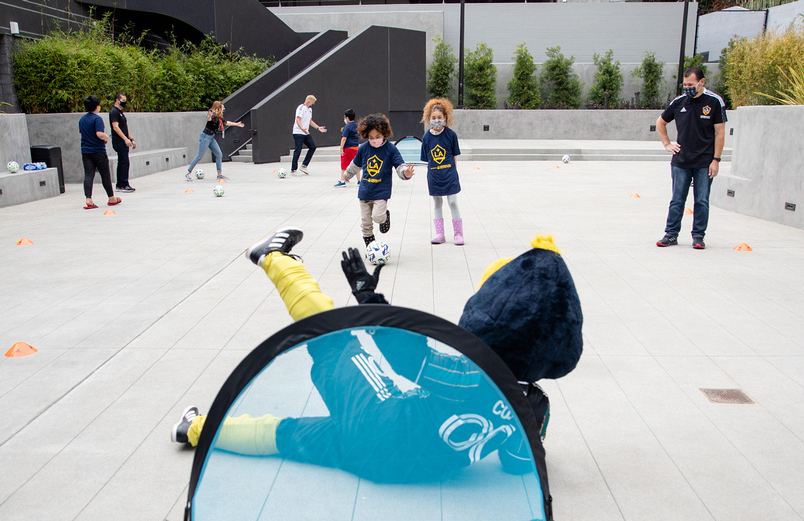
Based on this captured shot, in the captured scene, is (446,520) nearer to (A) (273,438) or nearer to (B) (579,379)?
(A) (273,438)

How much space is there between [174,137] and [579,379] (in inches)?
655

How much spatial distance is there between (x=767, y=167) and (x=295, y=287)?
839 centimetres

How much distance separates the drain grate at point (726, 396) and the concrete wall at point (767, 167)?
5.90 meters

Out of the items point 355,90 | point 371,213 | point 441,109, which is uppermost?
point 355,90

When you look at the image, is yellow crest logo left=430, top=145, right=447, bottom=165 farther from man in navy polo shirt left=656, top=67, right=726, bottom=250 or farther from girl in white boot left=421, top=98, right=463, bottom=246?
man in navy polo shirt left=656, top=67, right=726, bottom=250

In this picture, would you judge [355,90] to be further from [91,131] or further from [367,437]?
[367,437]

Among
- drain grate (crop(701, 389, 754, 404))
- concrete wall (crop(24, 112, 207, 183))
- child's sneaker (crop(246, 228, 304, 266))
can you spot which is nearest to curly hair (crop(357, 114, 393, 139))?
child's sneaker (crop(246, 228, 304, 266))

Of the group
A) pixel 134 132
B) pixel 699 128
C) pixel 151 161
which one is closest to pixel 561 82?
pixel 151 161

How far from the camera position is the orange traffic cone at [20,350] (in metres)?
4.36

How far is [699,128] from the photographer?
7.17 metres

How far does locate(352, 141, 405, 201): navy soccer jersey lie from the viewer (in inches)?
281

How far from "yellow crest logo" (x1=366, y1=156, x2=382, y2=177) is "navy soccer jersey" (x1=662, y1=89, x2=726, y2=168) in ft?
10.9

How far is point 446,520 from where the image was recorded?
226 centimetres

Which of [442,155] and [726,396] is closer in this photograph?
[726,396]
